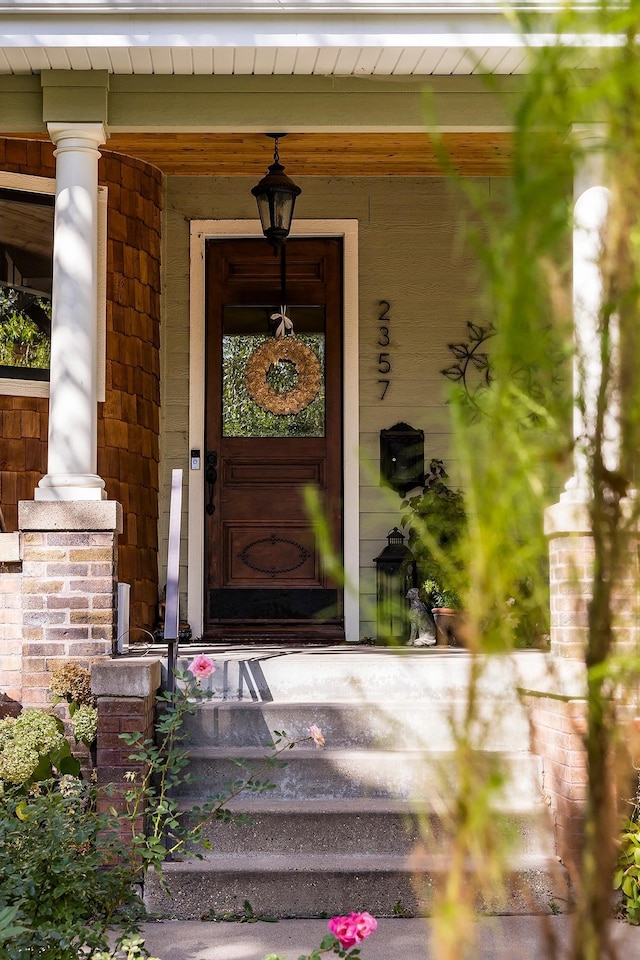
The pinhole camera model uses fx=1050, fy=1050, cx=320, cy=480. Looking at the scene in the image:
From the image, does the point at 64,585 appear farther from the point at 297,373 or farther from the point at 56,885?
the point at 297,373

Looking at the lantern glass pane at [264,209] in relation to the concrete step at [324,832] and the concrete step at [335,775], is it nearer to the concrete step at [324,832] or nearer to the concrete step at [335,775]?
the concrete step at [335,775]

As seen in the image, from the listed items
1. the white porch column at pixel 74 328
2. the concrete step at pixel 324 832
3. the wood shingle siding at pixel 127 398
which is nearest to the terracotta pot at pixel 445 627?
the wood shingle siding at pixel 127 398

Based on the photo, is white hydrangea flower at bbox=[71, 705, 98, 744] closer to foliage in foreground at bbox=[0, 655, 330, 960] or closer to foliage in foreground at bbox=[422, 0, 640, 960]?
foliage in foreground at bbox=[0, 655, 330, 960]

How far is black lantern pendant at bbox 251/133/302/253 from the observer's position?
507 centimetres

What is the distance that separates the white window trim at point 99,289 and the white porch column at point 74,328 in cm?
101

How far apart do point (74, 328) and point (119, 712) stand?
1.56 metres

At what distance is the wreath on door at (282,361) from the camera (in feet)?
19.9

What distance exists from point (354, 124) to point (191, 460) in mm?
2265

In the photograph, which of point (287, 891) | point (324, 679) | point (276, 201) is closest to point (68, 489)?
point (324, 679)

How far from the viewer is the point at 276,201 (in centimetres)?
507

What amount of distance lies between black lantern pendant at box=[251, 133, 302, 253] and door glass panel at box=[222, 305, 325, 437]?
40.2 inches

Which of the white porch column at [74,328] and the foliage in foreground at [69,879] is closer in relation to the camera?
the foliage in foreground at [69,879]

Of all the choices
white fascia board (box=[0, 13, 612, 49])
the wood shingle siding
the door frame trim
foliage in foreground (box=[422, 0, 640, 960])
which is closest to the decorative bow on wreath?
the door frame trim

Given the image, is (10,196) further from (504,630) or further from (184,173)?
(504,630)
